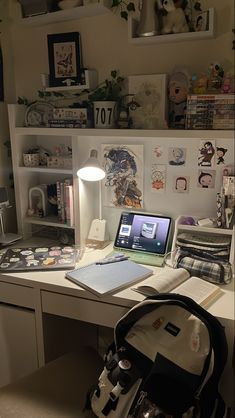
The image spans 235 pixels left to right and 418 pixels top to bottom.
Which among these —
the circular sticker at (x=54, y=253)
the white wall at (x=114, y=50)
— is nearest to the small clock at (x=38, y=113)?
the white wall at (x=114, y=50)

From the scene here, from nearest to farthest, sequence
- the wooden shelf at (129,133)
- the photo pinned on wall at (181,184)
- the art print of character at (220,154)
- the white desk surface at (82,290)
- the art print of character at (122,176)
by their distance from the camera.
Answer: the white desk surface at (82,290)
the wooden shelf at (129,133)
the art print of character at (220,154)
the photo pinned on wall at (181,184)
the art print of character at (122,176)

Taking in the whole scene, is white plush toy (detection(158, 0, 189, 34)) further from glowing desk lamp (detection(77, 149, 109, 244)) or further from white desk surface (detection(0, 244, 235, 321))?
white desk surface (detection(0, 244, 235, 321))

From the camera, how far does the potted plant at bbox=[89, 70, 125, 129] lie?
1679 millimetres

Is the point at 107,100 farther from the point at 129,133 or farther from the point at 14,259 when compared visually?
the point at 14,259

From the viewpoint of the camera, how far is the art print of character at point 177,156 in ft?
5.51

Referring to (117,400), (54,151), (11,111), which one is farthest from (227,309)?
(11,111)

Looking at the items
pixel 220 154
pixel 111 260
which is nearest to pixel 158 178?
pixel 220 154

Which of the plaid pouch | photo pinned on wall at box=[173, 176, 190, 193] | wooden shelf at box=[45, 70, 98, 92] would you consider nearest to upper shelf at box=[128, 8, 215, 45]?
wooden shelf at box=[45, 70, 98, 92]

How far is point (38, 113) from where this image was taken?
192 cm

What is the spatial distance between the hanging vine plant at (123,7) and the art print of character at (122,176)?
0.60m

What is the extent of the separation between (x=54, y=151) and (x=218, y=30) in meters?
0.99

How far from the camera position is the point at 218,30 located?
1.48 meters

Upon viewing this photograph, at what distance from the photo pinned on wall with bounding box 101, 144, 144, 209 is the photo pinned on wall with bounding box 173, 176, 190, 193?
175mm

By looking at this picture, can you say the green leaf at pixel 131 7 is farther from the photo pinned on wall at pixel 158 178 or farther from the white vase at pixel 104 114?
the photo pinned on wall at pixel 158 178
